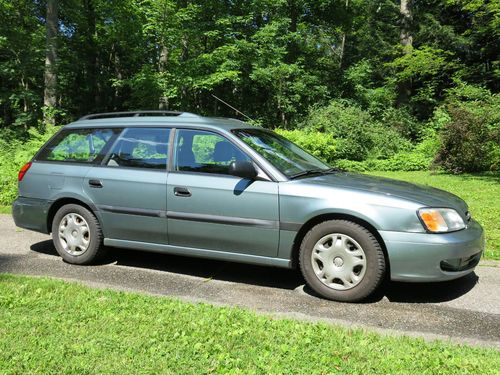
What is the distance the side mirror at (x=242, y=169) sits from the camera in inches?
180

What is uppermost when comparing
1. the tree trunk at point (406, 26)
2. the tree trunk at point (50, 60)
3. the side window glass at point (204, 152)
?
the tree trunk at point (406, 26)

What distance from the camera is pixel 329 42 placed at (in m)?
33.9

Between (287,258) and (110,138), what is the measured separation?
102 inches

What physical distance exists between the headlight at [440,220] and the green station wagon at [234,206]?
0.04ft

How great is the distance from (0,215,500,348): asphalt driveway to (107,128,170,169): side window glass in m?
1.22

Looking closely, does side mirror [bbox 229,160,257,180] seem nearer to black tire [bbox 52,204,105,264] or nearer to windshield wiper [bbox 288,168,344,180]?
windshield wiper [bbox 288,168,344,180]

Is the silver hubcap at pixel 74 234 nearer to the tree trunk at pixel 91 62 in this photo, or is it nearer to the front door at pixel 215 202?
the front door at pixel 215 202

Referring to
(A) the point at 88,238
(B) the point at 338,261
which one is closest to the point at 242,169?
(B) the point at 338,261

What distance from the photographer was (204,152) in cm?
512

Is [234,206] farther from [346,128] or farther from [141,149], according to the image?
[346,128]

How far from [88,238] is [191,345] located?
2.84 metres

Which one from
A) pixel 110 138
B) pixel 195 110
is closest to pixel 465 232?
pixel 110 138

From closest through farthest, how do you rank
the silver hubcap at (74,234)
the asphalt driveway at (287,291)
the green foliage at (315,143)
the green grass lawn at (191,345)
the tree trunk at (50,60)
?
1. the green grass lawn at (191,345)
2. the asphalt driveway at (287,291)
3. the silver hubcap at (74,234)
4. the green foliage at (315,143)
5. the tree trunk at (50,60)

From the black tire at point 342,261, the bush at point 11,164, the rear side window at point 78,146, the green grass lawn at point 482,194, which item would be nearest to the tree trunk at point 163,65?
the bush at point 11,164
